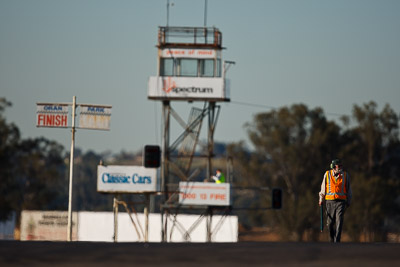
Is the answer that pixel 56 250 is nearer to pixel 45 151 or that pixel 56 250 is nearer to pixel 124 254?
pixel 124 254

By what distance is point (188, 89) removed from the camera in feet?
184

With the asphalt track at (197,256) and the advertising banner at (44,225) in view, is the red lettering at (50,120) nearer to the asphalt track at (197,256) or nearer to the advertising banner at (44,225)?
the asphalt track at (197,256)

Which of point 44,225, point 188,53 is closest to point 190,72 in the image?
point 188,53

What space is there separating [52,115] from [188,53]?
1618 cm

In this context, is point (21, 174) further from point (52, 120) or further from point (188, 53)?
point (52, 120)

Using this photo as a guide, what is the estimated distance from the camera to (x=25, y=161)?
309ft

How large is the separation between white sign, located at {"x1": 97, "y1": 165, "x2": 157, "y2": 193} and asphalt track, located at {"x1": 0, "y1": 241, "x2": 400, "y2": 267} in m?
41.3

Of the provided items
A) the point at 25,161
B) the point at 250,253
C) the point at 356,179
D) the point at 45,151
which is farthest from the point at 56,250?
the point at 45,151

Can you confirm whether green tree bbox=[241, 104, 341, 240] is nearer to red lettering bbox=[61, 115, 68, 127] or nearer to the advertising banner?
the advertising banner

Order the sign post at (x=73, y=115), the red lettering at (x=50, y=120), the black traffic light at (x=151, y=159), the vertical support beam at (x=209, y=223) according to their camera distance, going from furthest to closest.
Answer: the vertical support beam at (x=209, y=223) < the red lettering at (x=50, y=120) < the sign post at (x=73, y=115) < the black traffic light at (x=151, y=159)

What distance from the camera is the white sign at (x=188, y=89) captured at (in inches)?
2210

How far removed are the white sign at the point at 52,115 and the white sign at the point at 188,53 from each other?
51.3ft

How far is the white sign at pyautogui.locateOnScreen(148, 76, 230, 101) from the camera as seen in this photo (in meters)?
56.1

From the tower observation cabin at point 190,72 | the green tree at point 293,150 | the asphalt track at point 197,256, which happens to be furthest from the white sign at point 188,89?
the asphalt track at point 197,256
